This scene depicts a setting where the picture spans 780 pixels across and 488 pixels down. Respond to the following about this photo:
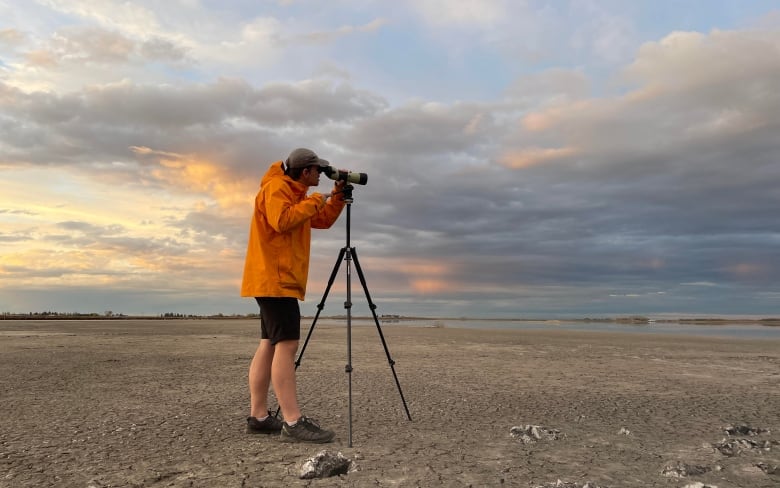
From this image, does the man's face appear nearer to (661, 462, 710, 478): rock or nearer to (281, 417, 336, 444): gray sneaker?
(281, 417, 336, 444): gray sneaker

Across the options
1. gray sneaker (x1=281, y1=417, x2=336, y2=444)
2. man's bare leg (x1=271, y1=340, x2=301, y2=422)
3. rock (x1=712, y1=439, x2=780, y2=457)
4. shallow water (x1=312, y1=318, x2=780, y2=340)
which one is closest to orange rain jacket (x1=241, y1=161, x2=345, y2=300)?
man's bare leg (x1=271, y1=340, x2=301, y2=422)

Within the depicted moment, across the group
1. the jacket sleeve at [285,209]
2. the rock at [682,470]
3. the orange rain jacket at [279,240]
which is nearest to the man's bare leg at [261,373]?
the orange rain jacket at [279,240]

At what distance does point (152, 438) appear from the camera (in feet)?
14.0

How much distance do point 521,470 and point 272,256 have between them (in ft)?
7.84

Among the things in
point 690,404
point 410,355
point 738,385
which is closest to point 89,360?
point 410,355

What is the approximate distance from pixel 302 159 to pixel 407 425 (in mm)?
2538

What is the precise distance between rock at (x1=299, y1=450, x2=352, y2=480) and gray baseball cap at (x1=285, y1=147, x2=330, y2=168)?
2.29 meters

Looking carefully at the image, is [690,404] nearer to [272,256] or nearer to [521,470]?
[521,470]

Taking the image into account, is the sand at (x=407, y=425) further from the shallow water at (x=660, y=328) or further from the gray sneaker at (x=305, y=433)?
the shallow water at (x=660, y=328)

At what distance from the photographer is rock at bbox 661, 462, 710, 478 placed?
3.44 meters

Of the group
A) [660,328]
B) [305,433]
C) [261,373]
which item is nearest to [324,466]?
[305,433]

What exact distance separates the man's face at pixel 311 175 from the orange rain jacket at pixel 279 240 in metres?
0.11

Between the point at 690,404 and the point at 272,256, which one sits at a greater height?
the point at 272,256

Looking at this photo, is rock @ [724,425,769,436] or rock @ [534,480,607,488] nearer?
rock @ [534,480,607,488]
